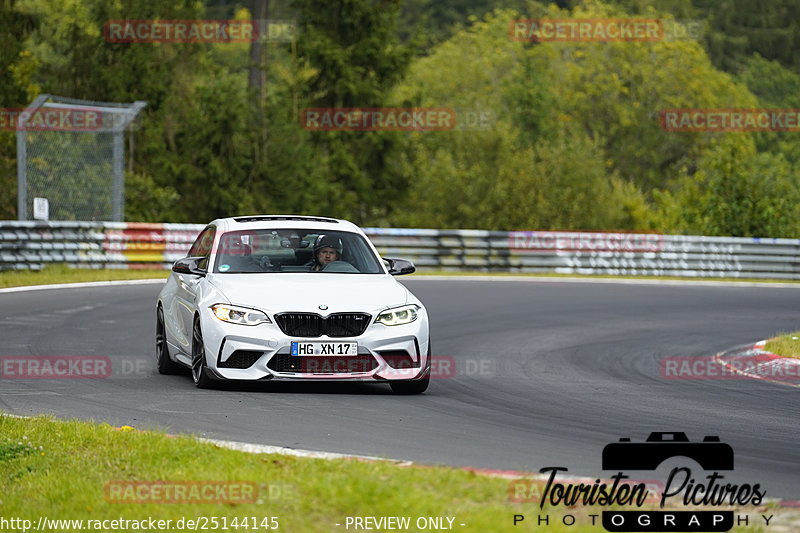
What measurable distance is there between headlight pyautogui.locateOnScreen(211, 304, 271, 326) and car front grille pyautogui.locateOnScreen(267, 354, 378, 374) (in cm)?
34

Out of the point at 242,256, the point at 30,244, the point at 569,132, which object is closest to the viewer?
the point at 242,256

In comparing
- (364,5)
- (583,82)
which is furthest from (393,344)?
(583,82)

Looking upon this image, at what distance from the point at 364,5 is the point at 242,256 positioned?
4098cm

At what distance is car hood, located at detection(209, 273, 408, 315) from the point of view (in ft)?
38.2

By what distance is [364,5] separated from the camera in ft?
173

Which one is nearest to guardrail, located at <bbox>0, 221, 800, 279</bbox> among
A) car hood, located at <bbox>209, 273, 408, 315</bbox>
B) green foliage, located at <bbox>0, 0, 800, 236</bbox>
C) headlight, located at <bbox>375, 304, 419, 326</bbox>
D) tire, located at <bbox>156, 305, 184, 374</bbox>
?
green foliage, located at <bbox>0, 0, 800, 236</bbox>

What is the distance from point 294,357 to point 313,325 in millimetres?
306

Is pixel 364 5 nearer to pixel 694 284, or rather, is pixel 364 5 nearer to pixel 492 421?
pixel 694 284

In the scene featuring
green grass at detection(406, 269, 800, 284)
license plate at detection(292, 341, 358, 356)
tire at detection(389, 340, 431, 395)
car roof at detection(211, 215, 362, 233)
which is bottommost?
green grass at detection(406, 269, 800, 284)

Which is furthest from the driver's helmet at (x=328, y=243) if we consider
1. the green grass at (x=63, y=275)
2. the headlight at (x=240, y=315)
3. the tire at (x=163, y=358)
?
the green grass at (x=63, y=275)

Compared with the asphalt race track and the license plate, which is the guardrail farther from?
the license plate

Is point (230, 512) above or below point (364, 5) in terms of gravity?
below

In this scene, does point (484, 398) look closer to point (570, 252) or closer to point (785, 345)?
point (785, 345)

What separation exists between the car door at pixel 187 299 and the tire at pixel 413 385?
72.7 inches
